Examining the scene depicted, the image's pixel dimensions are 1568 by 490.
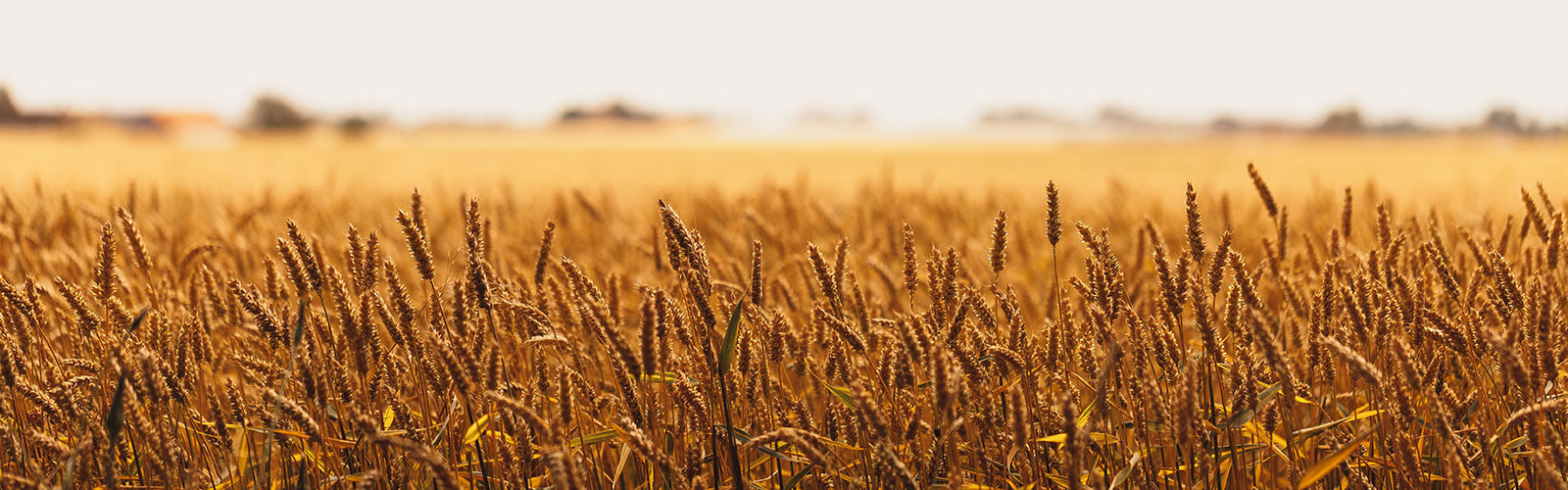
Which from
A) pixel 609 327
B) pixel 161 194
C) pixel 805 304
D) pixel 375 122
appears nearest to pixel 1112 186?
pixel 805 304

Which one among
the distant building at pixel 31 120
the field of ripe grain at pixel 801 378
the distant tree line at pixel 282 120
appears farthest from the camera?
the distant tree line at pixel 282 120

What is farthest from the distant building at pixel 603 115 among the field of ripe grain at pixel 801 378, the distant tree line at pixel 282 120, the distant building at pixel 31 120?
the field of ripe grain at pixel 801 378

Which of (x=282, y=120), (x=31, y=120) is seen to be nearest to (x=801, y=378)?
(x=31, y=120)

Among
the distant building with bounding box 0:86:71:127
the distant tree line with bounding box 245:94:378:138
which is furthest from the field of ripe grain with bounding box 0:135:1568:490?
the distant tree line with bounding box 245:94:378:138

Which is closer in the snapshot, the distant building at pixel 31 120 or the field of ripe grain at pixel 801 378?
the field of ripe grain at pixel 801 378

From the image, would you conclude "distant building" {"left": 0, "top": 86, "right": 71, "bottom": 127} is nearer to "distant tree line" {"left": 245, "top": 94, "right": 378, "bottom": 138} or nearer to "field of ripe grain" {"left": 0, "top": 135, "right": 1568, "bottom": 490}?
"distant tree line" {"left": 245, "top": 94, "right": 378, "bottom": 138}

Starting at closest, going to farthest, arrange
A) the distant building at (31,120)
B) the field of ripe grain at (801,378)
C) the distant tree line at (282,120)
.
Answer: the field of ripe grain at (801,378), the distant building at (31,120), the distant tree line at (282,120)

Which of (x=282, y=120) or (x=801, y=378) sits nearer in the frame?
(x=801, y=378)

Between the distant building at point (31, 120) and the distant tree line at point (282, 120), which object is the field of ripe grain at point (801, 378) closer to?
the distant building at point (31, 120)

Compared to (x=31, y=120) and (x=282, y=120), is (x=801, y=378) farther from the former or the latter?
(x=282, y=120)

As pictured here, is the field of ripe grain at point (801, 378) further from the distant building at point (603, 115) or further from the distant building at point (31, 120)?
the distant building at point (603, 115)

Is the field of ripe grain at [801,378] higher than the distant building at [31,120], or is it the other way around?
the field of ripe grain at [801,378]

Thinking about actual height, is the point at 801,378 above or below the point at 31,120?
above

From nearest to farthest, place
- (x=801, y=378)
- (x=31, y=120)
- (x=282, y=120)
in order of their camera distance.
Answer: (x=801, y=378)
(x=31, y=120)
(x=282, y=120)
